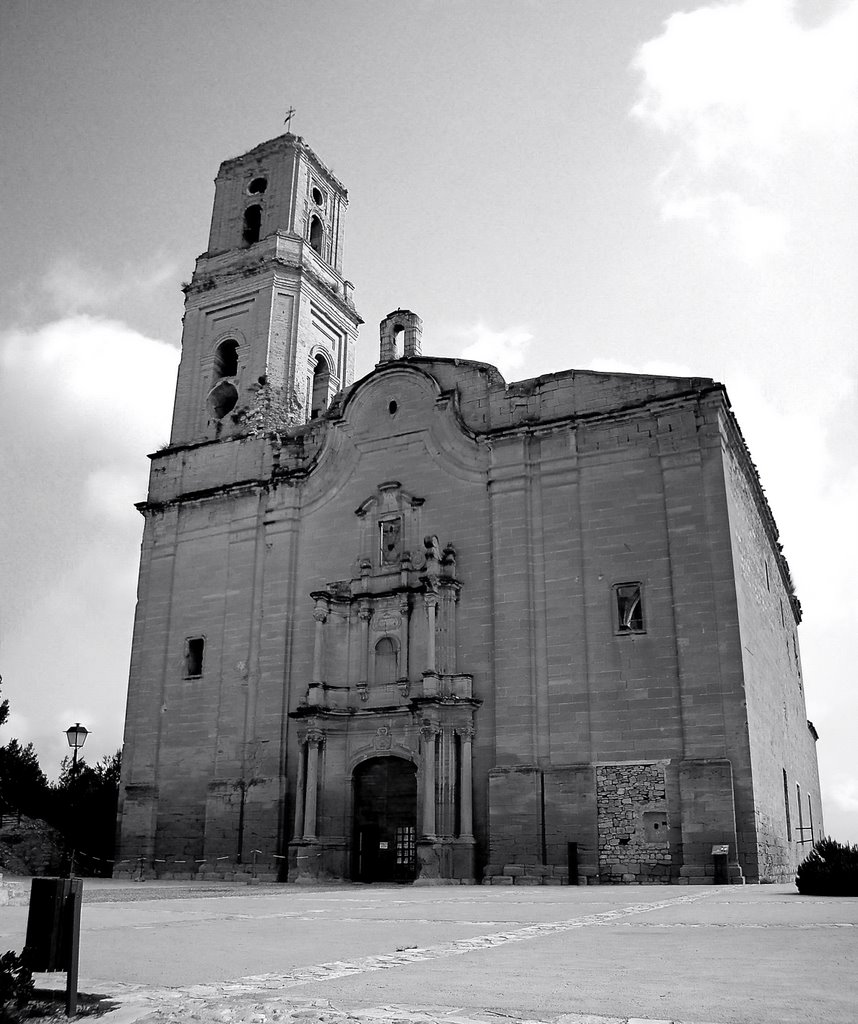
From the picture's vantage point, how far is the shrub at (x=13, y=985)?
205 inches

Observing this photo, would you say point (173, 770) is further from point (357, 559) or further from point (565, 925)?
point (565, 925)

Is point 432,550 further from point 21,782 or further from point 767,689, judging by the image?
point 21,782

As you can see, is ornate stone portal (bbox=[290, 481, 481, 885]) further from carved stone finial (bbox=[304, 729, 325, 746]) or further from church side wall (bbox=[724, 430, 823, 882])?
church side wall (bbox=[724, 430, 823, 882])

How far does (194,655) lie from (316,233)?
56.7ft

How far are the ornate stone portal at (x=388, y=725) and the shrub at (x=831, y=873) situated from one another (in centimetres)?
1005

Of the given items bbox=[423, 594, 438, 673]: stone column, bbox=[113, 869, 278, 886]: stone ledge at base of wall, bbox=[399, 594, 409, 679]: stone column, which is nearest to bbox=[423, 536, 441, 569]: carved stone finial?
bbox=[423, 594, 438, 673]: stone column

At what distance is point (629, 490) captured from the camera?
1025 inches

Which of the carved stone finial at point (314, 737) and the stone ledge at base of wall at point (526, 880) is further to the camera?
the carved stone finial at point (314, 737)

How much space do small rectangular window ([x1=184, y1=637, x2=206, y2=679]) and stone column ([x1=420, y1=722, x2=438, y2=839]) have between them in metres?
8.58

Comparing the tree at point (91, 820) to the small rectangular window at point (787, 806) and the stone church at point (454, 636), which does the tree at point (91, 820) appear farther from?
the small rectangular window at point (787, 806)

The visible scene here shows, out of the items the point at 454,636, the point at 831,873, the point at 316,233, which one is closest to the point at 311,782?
the point at 454,636

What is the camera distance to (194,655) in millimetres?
30719

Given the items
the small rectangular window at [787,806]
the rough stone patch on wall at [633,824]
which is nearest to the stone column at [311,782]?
the rough stone patch on wall at [633,824]

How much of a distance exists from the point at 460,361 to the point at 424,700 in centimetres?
1043
